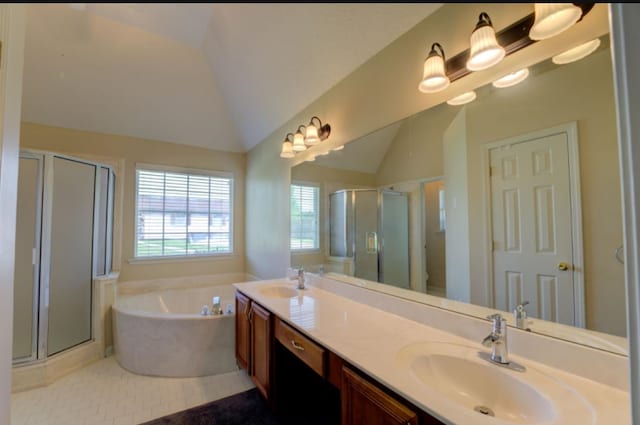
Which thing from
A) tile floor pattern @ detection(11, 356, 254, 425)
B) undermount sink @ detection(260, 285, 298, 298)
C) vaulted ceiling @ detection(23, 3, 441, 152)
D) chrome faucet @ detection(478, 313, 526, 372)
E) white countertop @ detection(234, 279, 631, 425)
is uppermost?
vaulted ceiling @ detection(23, 3, 441, 152)

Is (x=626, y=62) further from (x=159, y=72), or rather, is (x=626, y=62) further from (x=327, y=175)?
(x=159, y=72)

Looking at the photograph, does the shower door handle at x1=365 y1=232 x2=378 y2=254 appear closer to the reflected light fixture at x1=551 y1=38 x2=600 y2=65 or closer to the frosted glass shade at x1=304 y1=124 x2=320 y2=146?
the frosted glass shade at x1=304 y1=124 x2=320 y2=146

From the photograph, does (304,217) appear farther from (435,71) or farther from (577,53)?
(577,53)

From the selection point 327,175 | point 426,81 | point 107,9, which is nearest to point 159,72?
point 327,175

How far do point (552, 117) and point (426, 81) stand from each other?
1.76 ft

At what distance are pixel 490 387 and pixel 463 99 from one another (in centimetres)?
123

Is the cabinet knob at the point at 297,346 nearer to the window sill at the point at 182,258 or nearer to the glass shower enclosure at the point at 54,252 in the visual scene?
the glass shower enclosure at the point at 54,252

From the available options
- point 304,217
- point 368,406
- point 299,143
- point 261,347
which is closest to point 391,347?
point 368,406

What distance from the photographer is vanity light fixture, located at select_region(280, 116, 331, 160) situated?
2.28 m

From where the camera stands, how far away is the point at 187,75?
2965mm

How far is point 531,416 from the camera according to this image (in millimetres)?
861

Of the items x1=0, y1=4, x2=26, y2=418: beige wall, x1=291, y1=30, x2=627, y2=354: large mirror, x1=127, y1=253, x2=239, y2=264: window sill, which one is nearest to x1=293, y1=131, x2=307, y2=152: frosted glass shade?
x1=291, y1=30, x2=627, y2=354: large mirror

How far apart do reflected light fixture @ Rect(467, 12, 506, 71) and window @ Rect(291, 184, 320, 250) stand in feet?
5.08

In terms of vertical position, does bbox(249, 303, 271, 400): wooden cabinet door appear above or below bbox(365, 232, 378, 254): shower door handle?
below
